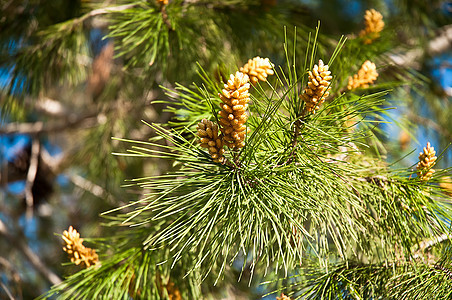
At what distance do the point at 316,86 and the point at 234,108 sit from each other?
0.13 metres

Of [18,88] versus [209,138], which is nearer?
[209,138]

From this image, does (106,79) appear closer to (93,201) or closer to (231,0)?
(93,201)

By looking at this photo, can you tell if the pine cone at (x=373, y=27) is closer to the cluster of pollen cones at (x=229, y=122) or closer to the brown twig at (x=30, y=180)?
the cluster of pollen cones at (x=229, y=122)

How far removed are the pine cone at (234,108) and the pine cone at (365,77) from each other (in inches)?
13.7

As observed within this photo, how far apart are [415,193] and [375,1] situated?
76.4 inches

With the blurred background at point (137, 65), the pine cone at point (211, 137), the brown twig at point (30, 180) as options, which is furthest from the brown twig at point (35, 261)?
the pine cone at point (211, 137)

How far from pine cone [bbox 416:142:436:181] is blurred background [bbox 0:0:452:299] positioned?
0.10 ft

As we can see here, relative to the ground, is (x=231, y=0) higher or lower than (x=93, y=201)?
higher

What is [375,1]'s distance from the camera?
229cm

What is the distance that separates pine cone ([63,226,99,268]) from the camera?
785 mm

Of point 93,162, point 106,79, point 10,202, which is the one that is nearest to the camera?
point 93,162

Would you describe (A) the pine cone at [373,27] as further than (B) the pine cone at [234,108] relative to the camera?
Yes

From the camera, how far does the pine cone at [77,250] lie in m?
0.78

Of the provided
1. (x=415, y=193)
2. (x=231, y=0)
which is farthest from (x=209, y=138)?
(x=231, y=0)
